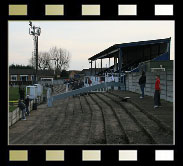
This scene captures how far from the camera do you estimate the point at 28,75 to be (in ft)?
229

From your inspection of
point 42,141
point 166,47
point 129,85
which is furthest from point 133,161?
point 166,47

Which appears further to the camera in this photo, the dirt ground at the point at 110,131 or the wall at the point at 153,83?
the wall at the point at 153,83

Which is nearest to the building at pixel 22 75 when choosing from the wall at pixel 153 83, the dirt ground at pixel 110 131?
the wall at pixel 153 83

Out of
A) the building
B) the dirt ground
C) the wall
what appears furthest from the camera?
the building

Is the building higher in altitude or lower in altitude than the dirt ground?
higher

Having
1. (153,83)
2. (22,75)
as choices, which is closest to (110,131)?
(153,83)

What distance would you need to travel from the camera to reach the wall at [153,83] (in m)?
12.9

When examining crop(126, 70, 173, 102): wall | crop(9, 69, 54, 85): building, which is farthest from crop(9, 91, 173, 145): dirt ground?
crop(9, 69, 54, 85): building

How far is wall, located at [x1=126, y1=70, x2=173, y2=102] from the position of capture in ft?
42.3

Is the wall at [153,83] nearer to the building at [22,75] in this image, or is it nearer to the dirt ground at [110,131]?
the dirt ground at [110,131]

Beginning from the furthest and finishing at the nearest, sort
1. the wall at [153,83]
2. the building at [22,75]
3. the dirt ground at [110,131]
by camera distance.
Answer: the building at [22,75] < the wall at [153,83] < the dirt ground at [110,131]

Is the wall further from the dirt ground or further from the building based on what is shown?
the building
